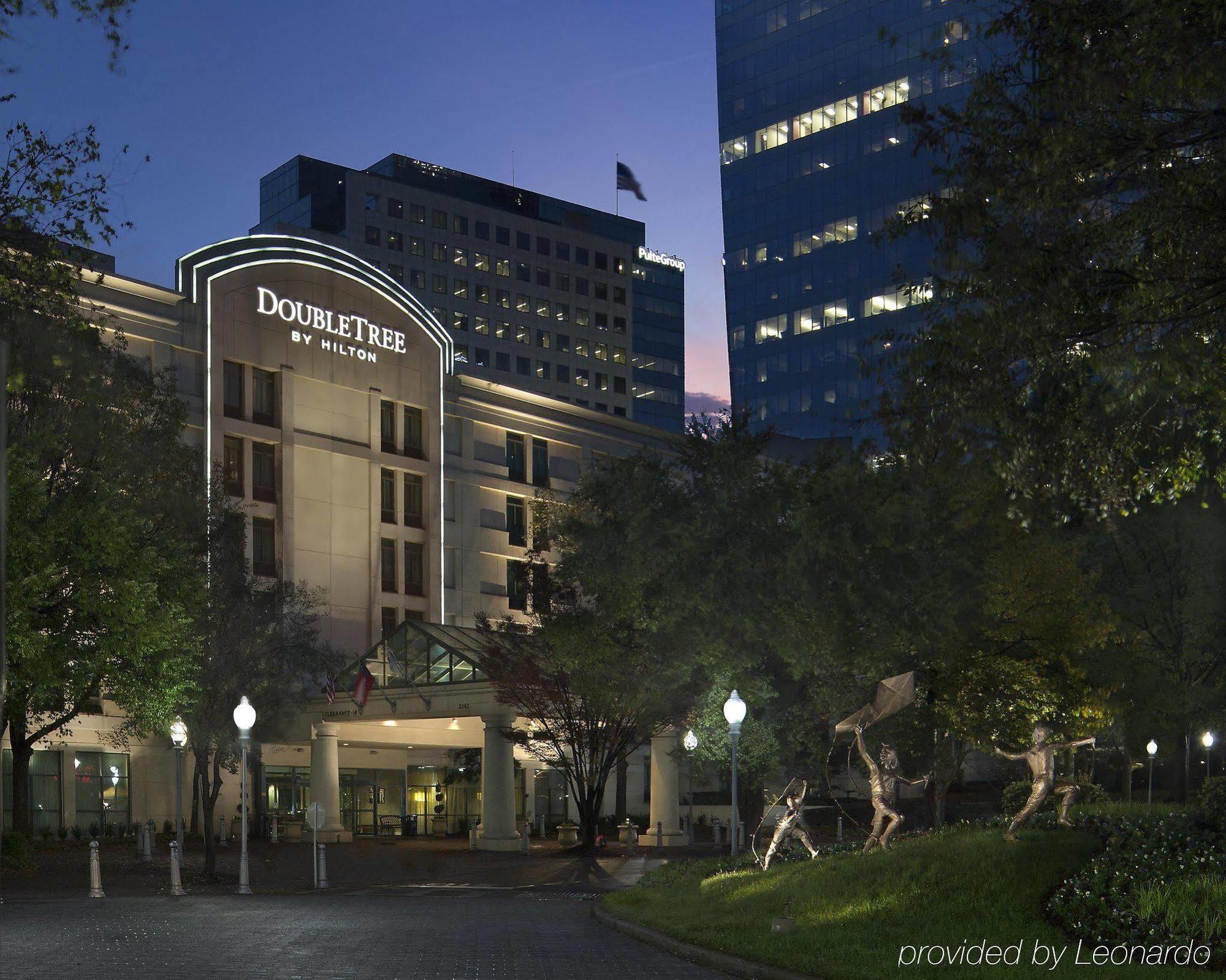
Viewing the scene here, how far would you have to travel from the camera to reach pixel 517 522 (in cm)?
7769

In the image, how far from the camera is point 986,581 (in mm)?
33500

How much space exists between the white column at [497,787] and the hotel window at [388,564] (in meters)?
20.1

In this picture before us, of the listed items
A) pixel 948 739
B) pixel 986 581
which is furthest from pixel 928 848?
pixel 948 739

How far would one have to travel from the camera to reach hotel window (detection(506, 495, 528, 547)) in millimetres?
77250

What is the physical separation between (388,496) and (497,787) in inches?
907

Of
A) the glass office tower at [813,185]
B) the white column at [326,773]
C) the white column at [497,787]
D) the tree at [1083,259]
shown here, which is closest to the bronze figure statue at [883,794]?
the tree at [1083,259]

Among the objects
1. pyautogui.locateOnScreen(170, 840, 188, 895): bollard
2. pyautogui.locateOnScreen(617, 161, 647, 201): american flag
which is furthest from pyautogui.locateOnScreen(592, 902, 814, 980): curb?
pyautogui.locateOnScreen(617, 161, 647, 201): american flag

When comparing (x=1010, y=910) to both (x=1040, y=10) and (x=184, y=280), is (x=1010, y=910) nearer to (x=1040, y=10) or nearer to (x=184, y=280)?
(x=1040, y=10)

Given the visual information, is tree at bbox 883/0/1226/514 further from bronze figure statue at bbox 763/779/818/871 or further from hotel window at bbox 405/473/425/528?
hotel window at bbox 405/473/425/528

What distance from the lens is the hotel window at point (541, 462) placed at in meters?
79.0

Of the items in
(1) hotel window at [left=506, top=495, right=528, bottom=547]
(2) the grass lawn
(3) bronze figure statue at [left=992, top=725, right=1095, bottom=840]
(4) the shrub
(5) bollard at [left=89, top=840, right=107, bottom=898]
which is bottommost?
(5) bollard at [left=89, top=840, right=107, bottom=898]

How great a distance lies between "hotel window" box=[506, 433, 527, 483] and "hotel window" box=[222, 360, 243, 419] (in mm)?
17587

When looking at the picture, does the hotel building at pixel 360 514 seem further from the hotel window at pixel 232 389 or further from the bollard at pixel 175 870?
the bollard at pixel 175 870

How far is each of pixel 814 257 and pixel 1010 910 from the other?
377 ft
